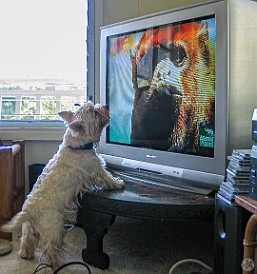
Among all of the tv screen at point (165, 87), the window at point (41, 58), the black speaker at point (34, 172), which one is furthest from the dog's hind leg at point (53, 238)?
the window at point (41, 58)

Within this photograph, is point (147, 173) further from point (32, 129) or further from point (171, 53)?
point (32, 129)

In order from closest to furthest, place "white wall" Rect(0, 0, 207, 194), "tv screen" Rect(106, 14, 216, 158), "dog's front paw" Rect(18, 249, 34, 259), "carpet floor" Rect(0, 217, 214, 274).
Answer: "tv screen" Rect(106, 14, 216, 158), "carpet floor" Rect(0, 217, 214, 274), "dog's front paw" Rect(18, 249, 34, 259), "white wall" Rect(0, 0, 207, 194)

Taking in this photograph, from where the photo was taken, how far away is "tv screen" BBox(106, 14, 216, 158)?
1.99m

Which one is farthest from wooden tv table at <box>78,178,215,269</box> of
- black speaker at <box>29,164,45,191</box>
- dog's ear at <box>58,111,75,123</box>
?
black speaker at <box>29,164,45,191</box>

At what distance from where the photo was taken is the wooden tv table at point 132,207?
1851mm

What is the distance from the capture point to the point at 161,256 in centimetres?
228

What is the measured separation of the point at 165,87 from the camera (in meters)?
2.18

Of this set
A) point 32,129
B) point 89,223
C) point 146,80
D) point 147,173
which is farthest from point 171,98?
point 32,129

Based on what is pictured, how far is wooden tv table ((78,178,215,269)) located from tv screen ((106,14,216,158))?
9.3 inches

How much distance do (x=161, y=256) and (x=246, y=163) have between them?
932 mm

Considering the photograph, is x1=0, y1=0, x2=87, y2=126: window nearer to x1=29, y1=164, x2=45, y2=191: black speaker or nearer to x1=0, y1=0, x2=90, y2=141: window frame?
x1=0, y1=0, x2=90, y2=141: window frame

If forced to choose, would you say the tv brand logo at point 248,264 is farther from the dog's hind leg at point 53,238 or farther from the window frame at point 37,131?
the window frame at point 37,131

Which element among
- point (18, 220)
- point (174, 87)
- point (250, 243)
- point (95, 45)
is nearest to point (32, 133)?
point (95, 45)

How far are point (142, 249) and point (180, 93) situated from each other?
906 mm
